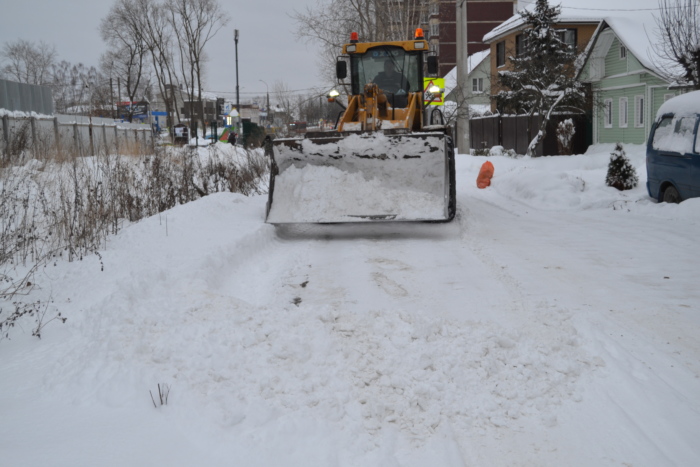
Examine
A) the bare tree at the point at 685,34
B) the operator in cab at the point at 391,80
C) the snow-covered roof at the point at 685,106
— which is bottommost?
the snow-covered roof at the point at 685,106

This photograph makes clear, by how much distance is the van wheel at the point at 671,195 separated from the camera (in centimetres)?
1068

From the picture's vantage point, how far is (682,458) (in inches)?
122

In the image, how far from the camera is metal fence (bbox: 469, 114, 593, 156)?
98.2ft

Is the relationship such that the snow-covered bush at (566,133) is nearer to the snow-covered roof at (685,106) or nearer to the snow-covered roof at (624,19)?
the snow-covered roof at (624,19)

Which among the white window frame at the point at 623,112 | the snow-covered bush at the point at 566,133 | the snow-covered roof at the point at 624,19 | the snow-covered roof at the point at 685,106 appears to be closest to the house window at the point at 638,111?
the white window frame at the point at 623,112

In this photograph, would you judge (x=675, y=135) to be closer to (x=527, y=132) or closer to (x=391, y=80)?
(x=391, y=80)

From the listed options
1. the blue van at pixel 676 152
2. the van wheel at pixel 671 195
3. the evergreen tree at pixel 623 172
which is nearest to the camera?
the blue van at pixel 676 152

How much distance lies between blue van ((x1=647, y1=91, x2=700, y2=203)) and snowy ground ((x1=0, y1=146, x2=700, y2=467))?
3.30 m

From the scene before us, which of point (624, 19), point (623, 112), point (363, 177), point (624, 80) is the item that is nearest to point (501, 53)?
point (624, 19)

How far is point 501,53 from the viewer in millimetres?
46125

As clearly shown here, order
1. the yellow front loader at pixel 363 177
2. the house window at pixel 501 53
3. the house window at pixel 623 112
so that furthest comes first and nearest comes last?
1. the house window at pixel 501 53
2. the house window at pixel 623 112
3. the yellow front loader at pixel 363 177

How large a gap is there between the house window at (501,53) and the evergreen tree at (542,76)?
11654mm

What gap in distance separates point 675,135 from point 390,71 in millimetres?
5092

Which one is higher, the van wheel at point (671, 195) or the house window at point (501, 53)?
the house window at point (501, 53)
